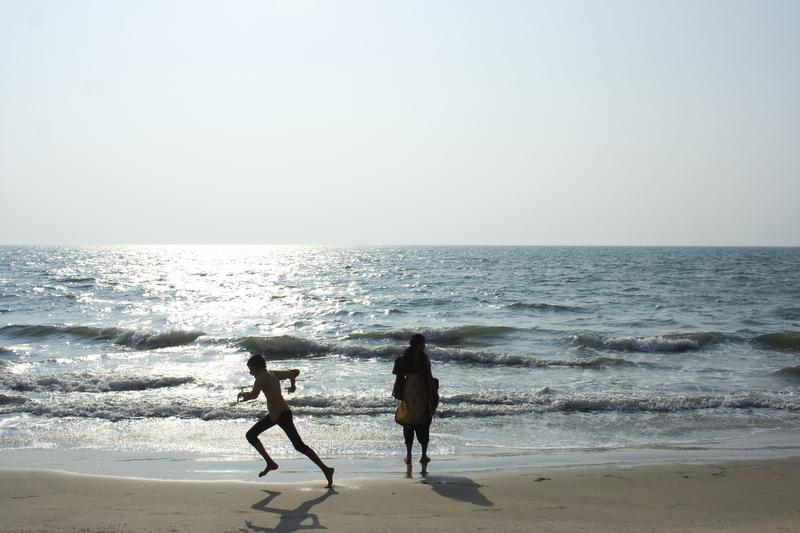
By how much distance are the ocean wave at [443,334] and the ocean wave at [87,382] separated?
9.55 meters

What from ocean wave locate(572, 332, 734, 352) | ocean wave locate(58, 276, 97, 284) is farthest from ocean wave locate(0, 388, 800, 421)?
ocean wave locate(58, 276, 97, 284)

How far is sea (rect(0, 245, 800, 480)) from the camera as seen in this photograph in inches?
374

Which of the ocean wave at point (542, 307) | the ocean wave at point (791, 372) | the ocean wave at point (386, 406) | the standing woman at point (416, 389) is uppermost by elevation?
the standing woman at point (416, 389)

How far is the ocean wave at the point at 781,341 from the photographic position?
21719mm

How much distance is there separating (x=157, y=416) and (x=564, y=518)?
788cm

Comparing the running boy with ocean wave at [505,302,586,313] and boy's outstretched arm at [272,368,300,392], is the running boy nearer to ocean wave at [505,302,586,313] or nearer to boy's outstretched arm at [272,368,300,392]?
boy's outstretched arm at [272,368,300,392]

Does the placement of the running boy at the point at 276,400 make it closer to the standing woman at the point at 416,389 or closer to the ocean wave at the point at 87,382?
the standing woman at the point at 416,389

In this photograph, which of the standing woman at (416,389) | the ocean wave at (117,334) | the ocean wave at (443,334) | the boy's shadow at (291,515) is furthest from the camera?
the ocean wave at (443,334)

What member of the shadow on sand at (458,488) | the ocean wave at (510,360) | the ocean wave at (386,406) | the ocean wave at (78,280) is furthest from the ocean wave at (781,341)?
the ocean wave at (78,280)

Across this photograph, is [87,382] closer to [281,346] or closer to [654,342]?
[281,346]

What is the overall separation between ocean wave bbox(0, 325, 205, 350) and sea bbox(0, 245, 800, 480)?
4.0 inches

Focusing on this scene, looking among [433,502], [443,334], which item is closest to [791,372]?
[443,334]

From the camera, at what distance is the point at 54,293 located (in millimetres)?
40312

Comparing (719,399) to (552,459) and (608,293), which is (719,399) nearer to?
(552,459)
